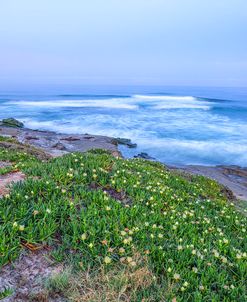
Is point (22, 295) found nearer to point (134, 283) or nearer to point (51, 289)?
point (51, 289)

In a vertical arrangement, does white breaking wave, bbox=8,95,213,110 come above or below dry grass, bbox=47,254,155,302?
below

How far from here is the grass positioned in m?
4.02

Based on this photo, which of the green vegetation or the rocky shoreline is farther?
the rocky shoreline

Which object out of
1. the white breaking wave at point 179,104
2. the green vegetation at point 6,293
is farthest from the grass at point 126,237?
the white breaking wave at point 179,104

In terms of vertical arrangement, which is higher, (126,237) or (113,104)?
(126,237)

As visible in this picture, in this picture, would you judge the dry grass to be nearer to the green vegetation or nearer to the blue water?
the green vegetation

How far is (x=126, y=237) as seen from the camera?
459 centimetres

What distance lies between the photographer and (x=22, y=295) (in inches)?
144

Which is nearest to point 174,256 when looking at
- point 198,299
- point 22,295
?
point 198,299

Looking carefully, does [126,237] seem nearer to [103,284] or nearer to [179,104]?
[103,284]

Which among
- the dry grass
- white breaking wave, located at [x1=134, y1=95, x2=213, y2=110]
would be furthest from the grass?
white breaking wave, located at [x1=134, y1=95, x2=213, y2=110]

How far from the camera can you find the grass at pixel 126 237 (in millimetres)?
4023

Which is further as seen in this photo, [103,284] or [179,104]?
[179,104]

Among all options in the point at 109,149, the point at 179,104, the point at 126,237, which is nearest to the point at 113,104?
the point at 179,104
